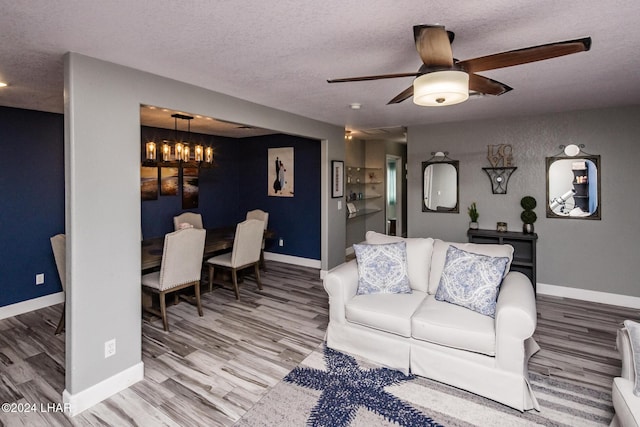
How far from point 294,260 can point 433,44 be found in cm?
505

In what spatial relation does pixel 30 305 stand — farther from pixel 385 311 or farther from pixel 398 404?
pixel 398 404

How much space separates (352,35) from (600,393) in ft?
9.82

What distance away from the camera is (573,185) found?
4.29 m

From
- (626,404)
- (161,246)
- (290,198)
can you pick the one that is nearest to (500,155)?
(290,198)

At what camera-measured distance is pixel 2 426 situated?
214 cm

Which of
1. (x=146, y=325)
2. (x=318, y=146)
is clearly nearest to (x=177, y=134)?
(x=318, y=146)

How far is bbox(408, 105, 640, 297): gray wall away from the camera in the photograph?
4.04m

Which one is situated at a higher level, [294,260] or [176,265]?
[176,265]

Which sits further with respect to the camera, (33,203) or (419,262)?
(33,203)

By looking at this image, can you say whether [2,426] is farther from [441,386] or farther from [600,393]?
[600,393]

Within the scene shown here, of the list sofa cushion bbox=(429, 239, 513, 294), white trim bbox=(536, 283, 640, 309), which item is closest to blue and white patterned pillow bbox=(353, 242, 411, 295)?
sofa cushion bbox=(429, 239, 513, 294)

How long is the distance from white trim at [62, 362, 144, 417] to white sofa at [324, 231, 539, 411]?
5.16 feet

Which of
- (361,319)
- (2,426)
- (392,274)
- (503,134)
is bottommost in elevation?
(2,426)

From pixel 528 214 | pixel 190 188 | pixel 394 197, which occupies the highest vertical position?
pixel 190 188
